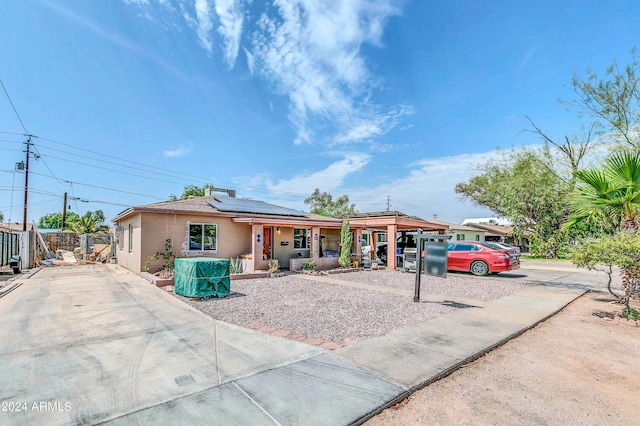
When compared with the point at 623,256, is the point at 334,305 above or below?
below

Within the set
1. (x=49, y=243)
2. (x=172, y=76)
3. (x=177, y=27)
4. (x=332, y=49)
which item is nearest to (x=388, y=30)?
(x=332, y=49)

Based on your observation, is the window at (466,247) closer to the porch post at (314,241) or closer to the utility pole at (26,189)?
the porch post at (314,241)

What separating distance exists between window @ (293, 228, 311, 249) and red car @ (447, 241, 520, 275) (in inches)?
300

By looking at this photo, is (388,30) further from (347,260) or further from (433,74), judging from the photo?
(347,260)

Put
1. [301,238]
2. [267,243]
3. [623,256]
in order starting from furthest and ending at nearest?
[301,238], [267,243], [623,256]

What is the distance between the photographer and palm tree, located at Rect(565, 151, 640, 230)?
6.99m

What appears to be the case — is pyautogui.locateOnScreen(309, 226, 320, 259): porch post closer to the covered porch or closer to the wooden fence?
the covered porch

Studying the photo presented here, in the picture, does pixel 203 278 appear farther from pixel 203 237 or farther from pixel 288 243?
pixel 288 243

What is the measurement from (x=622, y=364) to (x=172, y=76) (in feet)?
58.8

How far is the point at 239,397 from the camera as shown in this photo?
9.83 feet

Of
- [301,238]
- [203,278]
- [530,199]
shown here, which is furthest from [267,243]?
[530,199]

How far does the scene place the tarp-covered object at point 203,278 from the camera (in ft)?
25.3

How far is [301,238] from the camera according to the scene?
52.6 feet

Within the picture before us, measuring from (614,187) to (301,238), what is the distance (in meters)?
12.5
